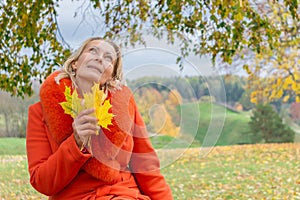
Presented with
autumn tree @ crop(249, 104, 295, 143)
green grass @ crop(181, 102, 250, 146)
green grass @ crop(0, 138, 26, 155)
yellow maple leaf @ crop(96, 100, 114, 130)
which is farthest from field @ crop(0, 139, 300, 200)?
yellow maple leaf @ crop(96, 100, 114, 130)

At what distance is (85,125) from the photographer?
5.76ft

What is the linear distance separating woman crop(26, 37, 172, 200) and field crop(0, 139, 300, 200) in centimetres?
277

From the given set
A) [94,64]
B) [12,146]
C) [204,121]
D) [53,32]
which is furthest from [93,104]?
[12,146]

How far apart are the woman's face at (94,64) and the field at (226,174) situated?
2870 mm

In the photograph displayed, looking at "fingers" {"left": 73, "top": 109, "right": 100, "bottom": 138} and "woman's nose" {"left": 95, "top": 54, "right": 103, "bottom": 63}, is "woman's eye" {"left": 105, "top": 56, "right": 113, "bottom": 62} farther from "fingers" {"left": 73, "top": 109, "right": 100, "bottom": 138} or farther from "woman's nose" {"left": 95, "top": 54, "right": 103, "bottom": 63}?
"fingers" {"left": 73, "top": 109, "right": 100, "bottom": 138}

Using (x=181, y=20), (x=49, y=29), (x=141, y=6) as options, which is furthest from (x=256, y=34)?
(x=49, y=29)

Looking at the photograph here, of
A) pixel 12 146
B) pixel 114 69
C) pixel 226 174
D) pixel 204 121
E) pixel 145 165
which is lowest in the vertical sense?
pixel 226 174

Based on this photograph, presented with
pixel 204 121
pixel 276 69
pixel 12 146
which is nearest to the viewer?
pixel 204 121

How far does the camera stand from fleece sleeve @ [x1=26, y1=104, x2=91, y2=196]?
5.91ft

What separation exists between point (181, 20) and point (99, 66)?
2423 mm

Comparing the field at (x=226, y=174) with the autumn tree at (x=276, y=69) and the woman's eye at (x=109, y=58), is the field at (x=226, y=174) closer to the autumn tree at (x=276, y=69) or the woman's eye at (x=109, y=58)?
the autumn tree at (x=276, y=69)

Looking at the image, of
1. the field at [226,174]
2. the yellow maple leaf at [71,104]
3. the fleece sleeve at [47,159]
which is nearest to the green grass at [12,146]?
the field at [226,174]

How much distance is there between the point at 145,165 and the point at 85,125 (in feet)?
1.08

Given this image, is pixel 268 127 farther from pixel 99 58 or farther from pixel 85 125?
pixel 85 125
